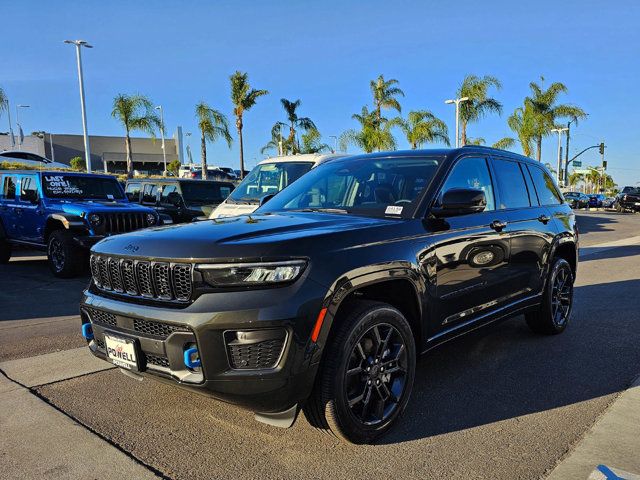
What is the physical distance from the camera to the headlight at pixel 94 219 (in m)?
8.77

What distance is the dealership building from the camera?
61969 millimetres

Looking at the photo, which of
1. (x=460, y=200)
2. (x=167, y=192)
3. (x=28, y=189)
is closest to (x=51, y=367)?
(x=460, y=200)

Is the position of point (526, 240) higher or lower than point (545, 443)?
higher

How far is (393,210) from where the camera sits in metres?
3.56

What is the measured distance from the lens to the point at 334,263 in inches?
110

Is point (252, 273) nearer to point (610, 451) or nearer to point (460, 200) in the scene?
point (460, 200)

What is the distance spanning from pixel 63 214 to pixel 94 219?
586mm

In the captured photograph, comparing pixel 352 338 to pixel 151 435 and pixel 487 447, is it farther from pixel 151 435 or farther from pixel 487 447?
pixel 151 435

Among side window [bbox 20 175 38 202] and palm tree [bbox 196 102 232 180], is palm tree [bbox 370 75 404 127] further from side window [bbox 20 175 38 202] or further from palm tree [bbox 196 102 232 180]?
side window [bbox 20 175 38 202]

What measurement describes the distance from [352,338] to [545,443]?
136 cm

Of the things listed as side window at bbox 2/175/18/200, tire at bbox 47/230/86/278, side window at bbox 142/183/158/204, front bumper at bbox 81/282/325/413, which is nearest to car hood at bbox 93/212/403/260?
front bumper at bbox 81/282/325/413

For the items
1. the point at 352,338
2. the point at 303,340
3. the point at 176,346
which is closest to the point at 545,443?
the point at 352,338

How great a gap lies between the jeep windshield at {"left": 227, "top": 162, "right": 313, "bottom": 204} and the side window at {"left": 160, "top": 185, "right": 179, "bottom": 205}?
3.50 metres

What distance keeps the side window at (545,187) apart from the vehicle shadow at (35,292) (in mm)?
5507
